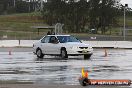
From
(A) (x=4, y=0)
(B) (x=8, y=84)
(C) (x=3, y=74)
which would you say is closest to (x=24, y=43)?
(C) (x=3, y=74)

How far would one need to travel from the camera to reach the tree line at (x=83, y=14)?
105875 mm

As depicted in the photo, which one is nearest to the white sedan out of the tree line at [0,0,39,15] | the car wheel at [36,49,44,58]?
the car wheel at [36,49,44,58]

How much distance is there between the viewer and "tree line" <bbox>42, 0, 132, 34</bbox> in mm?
105875

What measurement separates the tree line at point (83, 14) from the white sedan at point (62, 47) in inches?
2861

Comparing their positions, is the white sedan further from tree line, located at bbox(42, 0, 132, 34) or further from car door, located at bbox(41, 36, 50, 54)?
tree line, located at bbox(42, 0, 132, 34)

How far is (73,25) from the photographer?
347 feet

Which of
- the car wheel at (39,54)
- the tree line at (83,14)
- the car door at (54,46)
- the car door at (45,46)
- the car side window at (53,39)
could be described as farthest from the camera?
the tree line at (83,14)

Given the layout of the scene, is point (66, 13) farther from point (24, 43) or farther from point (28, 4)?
point (28, 4)

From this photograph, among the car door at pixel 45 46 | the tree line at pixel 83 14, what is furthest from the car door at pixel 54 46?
the tree line at pixel 83 14

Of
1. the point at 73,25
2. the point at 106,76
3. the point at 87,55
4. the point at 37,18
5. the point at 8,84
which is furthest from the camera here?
the point at 37,18

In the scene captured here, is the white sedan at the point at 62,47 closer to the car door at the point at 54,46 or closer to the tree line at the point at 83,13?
the car door at the point at 54,46

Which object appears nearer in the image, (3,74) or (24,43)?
(3,74)

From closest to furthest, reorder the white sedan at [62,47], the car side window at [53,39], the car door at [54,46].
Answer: the white sedan at [62,47] < the car door at [54,46] < the car side window at [53,39]

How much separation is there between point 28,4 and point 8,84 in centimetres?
A: 18260
